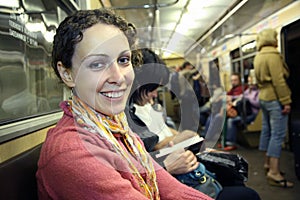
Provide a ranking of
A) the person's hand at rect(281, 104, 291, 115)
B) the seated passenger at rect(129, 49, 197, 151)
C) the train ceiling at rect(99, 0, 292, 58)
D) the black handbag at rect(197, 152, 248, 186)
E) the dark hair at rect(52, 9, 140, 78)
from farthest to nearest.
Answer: the person's hand at rect(281, 104, 291, 115) → the black handbag at rect(197, 152, 248, 186) → the seated passenger at rect(129, 49, 197, 151) → the train ceiling at rect(99, 0, 292, 58) → the dark hair at rect(52, 9, 140, 78)

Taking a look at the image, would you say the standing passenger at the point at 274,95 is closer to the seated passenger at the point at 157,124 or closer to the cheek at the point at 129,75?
the seated passenger at the point at 157,124

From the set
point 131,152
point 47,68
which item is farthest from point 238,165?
point 47,68

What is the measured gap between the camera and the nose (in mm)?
682

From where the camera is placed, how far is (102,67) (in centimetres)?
67

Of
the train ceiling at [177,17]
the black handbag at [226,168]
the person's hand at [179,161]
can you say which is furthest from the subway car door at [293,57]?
the person's hand at [179,161]

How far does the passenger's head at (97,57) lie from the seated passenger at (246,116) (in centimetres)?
360

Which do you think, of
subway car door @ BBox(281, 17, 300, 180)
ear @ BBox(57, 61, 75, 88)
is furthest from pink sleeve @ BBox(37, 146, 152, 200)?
subway car door @ BBox(281, 17, 300, 180)

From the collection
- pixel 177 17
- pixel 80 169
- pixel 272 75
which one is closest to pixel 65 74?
pixel 80 169

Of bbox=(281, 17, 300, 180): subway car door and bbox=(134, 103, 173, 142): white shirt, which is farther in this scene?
bbox=(281, 17, 300, 180): subway car door

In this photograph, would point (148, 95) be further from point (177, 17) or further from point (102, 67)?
point (177, 17)

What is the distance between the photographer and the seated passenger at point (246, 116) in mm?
4133

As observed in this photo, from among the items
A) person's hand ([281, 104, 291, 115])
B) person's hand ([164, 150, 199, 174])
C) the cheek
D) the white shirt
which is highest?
the cheek

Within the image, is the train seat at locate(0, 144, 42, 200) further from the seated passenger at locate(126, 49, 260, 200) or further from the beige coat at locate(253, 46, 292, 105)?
the beige coat at locate(253, 46, 292, 105)

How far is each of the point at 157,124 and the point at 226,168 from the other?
40 cm
